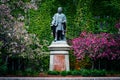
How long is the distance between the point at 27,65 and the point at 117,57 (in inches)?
231

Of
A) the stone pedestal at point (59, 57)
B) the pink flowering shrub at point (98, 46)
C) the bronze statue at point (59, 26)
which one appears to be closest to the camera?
the stone pedestal at point (59, 57)

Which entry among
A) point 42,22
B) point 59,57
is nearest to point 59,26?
point 59,57

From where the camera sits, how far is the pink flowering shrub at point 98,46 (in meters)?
22.1

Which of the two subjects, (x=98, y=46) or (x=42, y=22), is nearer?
(x=98, y=46)

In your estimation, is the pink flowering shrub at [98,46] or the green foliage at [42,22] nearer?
the pink flowering shrub at [98,46]

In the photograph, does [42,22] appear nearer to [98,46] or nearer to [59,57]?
[59,57]

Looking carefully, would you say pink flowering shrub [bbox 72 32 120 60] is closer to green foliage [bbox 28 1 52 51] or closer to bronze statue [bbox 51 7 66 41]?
bronze statue [bbox 51 7 66 41]

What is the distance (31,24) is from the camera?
973 inches

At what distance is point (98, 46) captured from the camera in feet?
72.3

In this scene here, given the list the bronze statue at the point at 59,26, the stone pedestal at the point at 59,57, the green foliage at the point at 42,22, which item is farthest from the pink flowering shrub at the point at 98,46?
the green foliage at the point at 42,22

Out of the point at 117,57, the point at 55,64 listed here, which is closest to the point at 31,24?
A: the point at 55,64

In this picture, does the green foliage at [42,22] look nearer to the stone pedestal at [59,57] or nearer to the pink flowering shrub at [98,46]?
the pink flowering shrub at [98,46]

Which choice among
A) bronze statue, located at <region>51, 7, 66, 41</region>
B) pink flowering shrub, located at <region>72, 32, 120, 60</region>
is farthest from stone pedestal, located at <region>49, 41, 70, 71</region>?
pink flowering shrub, located at <region>72, 32, 120, 60</region>

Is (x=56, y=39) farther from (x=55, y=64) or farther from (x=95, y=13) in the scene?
(x=95, y=13)
